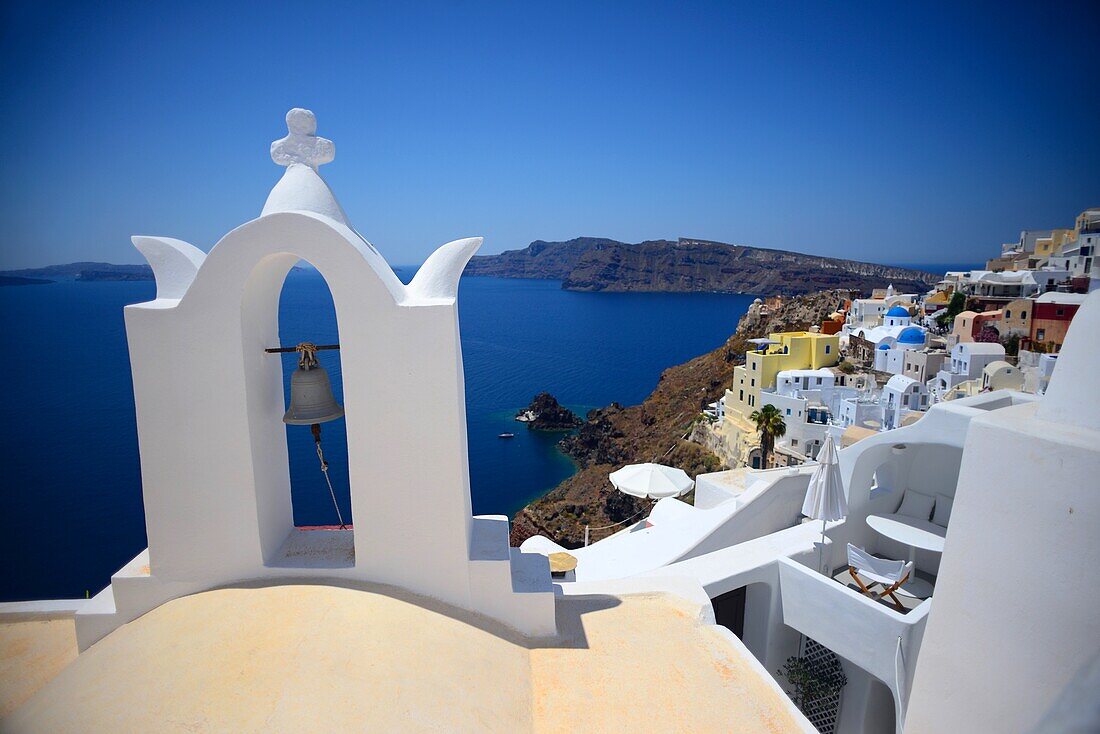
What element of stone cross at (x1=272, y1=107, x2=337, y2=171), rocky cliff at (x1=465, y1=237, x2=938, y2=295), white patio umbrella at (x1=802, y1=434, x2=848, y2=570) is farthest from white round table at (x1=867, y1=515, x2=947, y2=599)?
rocky cliff at (x1=465, y1=237, x2=938, y2=295)

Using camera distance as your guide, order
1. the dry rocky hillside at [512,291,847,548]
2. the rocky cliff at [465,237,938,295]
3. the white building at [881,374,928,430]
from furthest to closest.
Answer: the rocky cliff at [465,237,938,295] → the dry rocky hillside at [512,291,847,548] → the white building at [881,374,928,430]

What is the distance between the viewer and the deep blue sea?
31172 mm

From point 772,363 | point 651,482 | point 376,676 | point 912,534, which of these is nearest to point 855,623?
point 912,534

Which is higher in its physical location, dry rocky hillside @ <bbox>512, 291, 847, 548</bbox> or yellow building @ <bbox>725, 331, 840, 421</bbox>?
yellow building @ <bbox>725, 331, 840, 421</bbox>

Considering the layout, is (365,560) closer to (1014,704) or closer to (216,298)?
(216,298)

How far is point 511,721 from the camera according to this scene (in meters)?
3.32

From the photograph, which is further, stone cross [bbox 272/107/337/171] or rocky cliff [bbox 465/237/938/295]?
rocky cliff [bbox 465/237/938/295]

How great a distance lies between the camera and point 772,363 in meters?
36.4

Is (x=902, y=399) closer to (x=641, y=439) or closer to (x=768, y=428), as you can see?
(x=768, y=428)

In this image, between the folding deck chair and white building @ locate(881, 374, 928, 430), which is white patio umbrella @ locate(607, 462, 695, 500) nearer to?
the folding deck chair

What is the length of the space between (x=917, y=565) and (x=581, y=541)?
1961 centimetres

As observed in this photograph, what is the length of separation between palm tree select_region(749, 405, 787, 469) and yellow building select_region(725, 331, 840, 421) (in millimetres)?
4243

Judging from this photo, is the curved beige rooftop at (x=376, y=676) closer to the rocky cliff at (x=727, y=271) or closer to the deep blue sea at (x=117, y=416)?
the deep blue sea at (x=117, y=416)

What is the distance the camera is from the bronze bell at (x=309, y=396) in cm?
425
